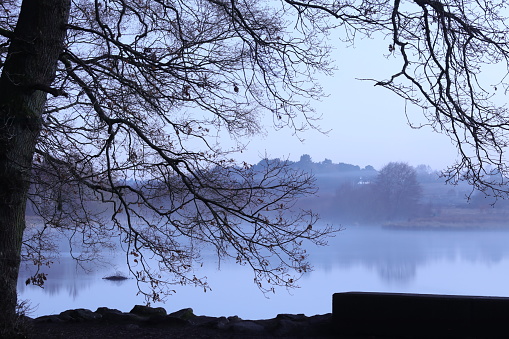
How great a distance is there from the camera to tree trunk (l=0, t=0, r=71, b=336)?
19.3ft

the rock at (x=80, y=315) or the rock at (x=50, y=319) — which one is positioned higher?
the rock at (x=80, y=315)

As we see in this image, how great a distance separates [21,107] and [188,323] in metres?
2.94

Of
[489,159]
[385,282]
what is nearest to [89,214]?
[489,159]

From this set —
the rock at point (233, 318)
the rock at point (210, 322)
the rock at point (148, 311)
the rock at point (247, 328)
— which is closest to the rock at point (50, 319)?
the rock at point (148, 311)

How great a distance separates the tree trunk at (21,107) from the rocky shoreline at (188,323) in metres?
0.93

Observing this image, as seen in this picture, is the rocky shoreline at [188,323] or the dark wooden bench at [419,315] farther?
the rocky shoreline at [188,323]

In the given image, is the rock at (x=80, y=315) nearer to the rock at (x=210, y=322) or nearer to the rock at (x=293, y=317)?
the rock at (x=210, y=322)

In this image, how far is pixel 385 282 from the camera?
18734 millimetres

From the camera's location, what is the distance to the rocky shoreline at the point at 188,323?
20.6 feet

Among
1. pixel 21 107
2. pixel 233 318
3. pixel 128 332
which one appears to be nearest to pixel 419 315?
pixel 233 318

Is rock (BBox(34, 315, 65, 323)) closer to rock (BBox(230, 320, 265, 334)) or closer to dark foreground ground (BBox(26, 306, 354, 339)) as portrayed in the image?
dark foreground ground (BBox(26, 306, 354, 339))

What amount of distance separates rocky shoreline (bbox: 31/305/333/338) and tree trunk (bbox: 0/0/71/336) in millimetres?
925

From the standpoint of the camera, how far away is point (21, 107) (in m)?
6.09

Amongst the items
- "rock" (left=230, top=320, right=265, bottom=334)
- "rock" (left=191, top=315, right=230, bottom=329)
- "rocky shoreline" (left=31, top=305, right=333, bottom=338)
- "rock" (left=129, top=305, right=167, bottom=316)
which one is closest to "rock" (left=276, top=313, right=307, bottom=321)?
"rocky shoreline" (left=31, top=305, right=333, bottom=338)
